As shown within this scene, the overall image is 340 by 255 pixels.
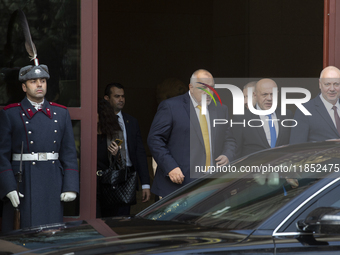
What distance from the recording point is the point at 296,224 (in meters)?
2.73

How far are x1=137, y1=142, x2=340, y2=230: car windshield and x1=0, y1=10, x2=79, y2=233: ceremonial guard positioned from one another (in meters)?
1.43

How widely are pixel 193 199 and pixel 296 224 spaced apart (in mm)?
942

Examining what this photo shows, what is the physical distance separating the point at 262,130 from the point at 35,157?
81.5 inches

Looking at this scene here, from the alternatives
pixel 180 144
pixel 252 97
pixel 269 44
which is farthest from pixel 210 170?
pixel 269 44

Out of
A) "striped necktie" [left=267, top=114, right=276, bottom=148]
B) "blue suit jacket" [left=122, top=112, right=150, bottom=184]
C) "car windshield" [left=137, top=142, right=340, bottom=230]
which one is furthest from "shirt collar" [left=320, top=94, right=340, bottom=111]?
"blue suit jacket" [left=122, top=112, right=150, bottom=184]

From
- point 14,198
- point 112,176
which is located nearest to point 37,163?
point 14,198

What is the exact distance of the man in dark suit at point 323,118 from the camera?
5133mm

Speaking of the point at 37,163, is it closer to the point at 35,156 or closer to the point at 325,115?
the point at 35,156

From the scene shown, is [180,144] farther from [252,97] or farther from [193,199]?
[193,199]

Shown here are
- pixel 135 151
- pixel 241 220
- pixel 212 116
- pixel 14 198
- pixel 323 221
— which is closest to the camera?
pixel 323 221

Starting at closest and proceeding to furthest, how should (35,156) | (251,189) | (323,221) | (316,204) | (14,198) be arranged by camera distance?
(323,221) < (316,204) < (251,189) < (14,198) < (35,156)

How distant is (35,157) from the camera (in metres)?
4.75

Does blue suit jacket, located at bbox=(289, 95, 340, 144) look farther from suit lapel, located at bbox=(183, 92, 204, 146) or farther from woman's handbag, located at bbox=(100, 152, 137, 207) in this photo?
woman's handbag, located at bbox=(100, 152, 137, 207)

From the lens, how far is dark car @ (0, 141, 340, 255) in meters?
2.66
